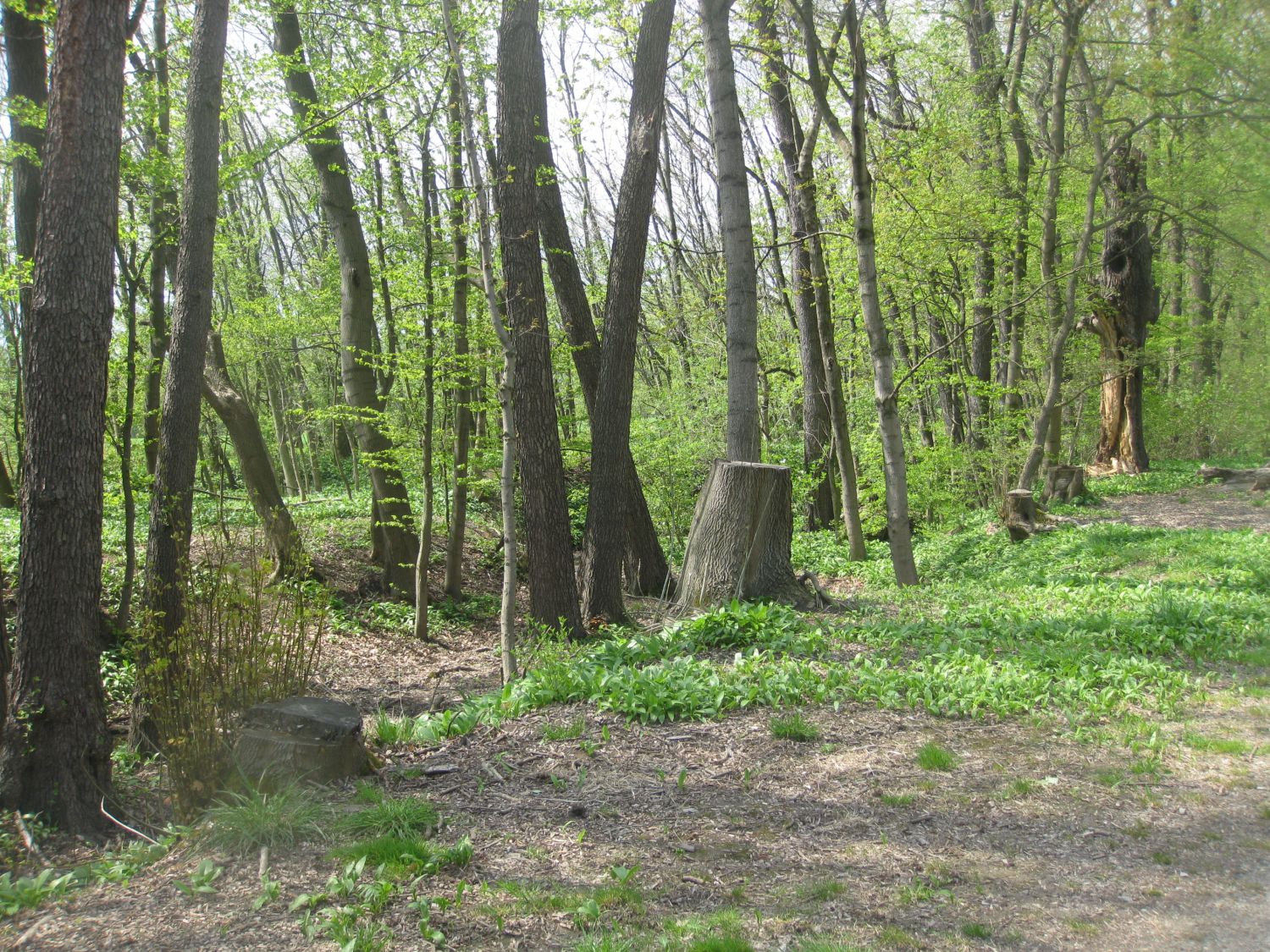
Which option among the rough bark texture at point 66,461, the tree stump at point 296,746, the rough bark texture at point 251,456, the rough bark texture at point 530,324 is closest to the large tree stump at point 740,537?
the rough bark texture at point 530,324

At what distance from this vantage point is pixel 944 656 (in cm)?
588

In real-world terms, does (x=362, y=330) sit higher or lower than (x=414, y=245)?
lower

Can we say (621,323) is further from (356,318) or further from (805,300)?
(805,300)

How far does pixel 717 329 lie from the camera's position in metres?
19.5

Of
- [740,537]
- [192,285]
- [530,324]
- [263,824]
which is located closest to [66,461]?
[263,824]

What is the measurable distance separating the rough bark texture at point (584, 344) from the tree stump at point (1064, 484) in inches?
322

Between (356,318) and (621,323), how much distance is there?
16.0ft

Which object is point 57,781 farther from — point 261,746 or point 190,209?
point 190,209

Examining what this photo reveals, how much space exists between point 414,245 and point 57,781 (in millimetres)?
7569

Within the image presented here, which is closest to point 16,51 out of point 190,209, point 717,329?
point 190,209

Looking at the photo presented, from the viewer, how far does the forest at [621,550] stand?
346cm

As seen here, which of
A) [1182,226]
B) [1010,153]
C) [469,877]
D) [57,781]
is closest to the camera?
[469,877]

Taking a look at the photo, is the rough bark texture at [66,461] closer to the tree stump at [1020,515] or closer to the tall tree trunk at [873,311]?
the tall tree trunk at [873,311]

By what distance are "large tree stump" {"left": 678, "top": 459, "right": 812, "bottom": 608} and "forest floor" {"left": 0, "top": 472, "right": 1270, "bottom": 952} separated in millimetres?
2393
